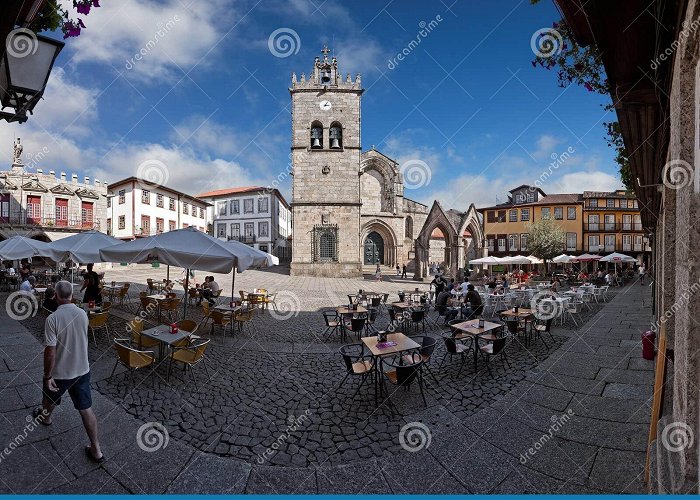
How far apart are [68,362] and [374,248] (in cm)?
3226

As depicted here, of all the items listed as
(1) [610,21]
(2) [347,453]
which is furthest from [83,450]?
(1) [610,21]

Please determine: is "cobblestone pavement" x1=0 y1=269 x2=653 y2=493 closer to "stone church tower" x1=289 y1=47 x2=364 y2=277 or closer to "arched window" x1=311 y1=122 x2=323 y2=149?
"stone church tower" x1=289 y1=47 x2=364 y2=277

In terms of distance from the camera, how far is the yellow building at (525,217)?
4031 cm

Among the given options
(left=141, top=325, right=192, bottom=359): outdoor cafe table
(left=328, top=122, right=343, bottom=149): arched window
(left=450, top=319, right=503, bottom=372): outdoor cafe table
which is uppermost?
(left=328, top=122, right=343, bottom=149): arched window

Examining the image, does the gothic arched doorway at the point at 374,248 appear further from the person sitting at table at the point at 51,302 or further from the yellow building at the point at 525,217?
the person sitting at table at the point at 51,302

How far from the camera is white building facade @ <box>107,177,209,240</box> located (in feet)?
133

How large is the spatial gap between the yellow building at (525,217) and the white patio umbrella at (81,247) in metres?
37.4

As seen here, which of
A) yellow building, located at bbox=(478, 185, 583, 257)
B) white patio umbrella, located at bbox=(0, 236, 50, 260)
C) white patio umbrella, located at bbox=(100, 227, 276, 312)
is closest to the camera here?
white patio umbrella, located at bbox=(100, 227, 276, 312)

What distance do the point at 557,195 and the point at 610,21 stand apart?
48.2 meters

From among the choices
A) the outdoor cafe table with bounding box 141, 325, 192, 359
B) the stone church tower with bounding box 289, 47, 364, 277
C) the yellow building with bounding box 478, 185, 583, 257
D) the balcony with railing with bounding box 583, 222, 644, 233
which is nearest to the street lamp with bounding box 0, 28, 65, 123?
the outdoor cafe table with bounding box 141, 325, 192, 359

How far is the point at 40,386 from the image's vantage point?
529cm

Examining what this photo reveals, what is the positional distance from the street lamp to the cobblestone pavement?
137 inches

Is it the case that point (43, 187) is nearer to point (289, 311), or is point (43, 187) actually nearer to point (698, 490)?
point (289, 311)

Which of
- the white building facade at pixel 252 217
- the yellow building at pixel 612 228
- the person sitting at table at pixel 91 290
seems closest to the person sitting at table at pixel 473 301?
the person sitting at table at pixel 91 290
